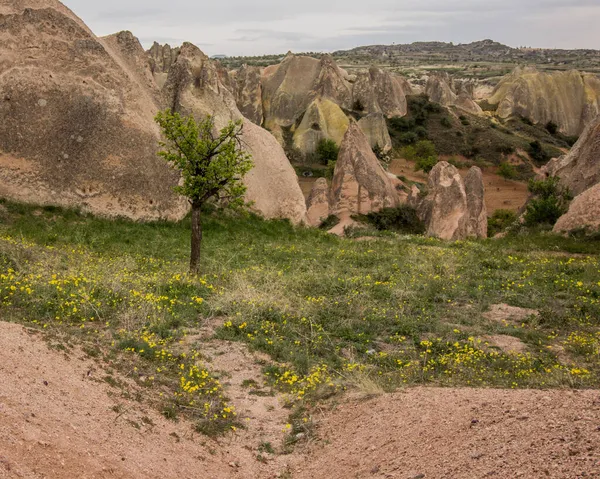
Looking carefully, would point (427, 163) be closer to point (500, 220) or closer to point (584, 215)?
point (500, 220)

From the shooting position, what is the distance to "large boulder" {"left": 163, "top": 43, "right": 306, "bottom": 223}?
75.8 ft

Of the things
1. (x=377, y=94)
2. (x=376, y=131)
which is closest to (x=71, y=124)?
(x=376, y=131)

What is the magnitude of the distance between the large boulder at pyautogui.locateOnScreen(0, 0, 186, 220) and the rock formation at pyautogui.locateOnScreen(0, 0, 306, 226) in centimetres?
3

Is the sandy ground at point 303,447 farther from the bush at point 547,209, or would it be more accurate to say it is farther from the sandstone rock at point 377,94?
the sandstone rock at point 377,94

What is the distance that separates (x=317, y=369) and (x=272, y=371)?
2.14 feet

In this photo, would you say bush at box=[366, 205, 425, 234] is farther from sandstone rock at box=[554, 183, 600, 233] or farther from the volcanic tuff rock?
the volcanic tuff rock

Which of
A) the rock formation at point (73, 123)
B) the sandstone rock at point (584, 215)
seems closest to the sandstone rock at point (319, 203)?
the rock formation at point (73, 123)

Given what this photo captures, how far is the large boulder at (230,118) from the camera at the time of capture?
23.1 meters

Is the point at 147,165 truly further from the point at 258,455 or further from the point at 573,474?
the point at 573,474

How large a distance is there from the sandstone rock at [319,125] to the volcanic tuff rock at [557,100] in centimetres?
2893

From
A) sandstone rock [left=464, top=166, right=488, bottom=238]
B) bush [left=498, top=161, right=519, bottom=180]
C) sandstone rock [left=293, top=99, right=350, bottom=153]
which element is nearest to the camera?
sandstone rock [left=464, top=166, right=488, bottom=238]

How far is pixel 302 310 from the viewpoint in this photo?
10.9 m

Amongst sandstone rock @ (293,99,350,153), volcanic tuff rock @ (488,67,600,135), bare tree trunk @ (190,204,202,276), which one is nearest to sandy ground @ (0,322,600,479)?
bare tree trunk @ (190,204,202,276)

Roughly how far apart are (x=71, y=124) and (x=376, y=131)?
31.8 meters
